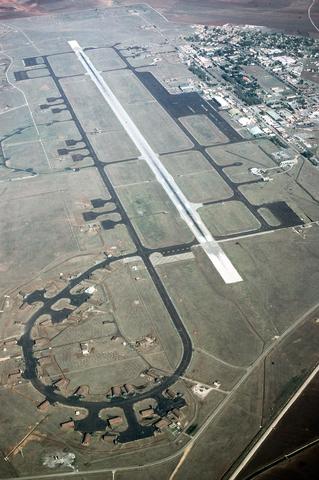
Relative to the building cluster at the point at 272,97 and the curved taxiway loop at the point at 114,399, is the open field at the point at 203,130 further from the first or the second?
the curved taxiway loop at the point at 114,399

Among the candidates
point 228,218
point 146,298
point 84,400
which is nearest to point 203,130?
point 228,218

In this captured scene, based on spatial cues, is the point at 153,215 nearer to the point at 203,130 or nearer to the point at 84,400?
the point at 203,130

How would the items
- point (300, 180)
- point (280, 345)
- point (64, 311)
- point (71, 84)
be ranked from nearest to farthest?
point (280, 345) < point (64, 311) < point (300, 180) < point (71, 84)

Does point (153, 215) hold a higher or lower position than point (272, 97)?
lower

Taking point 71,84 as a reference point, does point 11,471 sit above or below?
below

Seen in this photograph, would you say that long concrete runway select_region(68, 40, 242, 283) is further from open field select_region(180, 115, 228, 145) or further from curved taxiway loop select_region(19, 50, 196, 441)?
open field select_region(180, 115, 228, 145)

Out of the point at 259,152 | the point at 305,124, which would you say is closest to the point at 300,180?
the point at 259,152

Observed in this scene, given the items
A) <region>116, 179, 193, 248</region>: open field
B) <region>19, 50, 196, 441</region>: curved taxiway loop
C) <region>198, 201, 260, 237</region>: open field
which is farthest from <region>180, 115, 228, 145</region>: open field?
<region>19, 50, 196, 441</region>: curved taxiway loop

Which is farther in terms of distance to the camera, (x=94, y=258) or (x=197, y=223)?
(x=197, y=223)

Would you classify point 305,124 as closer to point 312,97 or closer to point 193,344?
point 312,97

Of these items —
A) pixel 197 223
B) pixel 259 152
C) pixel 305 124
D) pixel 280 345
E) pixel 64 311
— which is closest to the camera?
pixel 280 345
